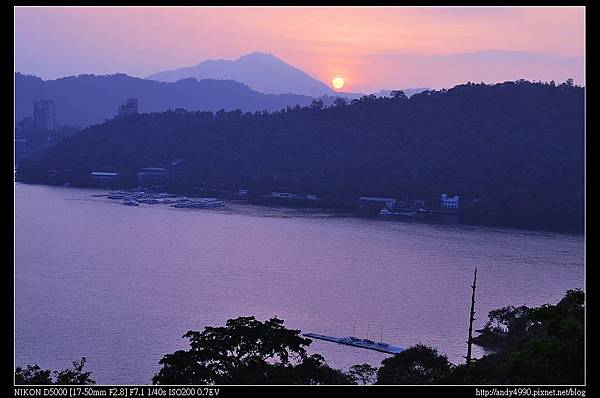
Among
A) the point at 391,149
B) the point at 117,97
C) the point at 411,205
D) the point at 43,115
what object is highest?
the point at 117,97

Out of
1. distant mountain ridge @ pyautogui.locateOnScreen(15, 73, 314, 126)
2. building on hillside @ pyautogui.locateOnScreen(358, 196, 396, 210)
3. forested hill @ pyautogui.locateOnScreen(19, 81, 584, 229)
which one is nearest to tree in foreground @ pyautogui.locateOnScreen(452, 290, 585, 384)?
forested hill @ pyautogui.locateOnScreen(19, 81, 584, 229)

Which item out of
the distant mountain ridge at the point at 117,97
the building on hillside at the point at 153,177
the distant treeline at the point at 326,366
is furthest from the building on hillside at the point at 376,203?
the distant mountain ridge at the point at 117,97

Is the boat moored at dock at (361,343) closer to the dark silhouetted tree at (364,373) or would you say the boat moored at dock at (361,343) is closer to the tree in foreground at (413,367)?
the dark silhouetted tree at (364,373)

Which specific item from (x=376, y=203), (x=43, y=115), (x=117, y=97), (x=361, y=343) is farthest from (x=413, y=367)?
(x=117, y=97)

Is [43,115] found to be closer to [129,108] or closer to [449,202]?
[129,108]

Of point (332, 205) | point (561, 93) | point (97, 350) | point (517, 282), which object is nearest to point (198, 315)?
point (97, 350)
